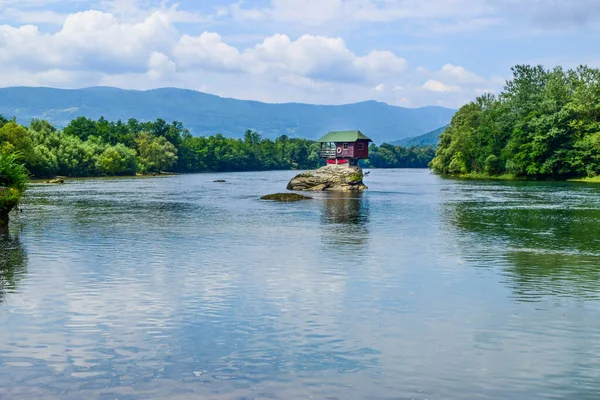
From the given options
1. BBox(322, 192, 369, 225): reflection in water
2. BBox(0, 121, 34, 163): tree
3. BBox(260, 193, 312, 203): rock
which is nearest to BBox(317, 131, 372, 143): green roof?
BBox(322, 192, 369, 225): reflection in water

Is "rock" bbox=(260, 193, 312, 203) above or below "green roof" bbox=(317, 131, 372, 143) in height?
below

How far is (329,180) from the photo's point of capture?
333 ft

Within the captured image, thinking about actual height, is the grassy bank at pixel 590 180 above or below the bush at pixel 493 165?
below

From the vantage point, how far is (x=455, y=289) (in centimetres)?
2466

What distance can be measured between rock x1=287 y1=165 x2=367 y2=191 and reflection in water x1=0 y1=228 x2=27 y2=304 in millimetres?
62678

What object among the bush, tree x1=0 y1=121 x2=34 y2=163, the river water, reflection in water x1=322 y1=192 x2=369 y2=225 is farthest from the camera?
the bush

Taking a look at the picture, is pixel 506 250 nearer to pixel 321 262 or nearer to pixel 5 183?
pixel 321 262

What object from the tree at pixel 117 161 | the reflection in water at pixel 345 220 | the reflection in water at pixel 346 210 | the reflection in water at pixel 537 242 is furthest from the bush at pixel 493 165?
the tree at pixel 117 161

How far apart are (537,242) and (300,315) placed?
22836 mm

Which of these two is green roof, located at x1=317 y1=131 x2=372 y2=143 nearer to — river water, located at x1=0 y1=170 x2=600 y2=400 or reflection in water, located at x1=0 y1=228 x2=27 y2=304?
river water, located at x1=0 y1=170 x2=600 y2=400

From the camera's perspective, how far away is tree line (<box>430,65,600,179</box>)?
409ft

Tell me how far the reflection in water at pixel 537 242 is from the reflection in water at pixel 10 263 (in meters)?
18.8

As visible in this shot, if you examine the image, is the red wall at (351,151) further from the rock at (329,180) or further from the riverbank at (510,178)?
the riverbank at (510,178)

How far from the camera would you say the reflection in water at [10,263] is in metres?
25.1
